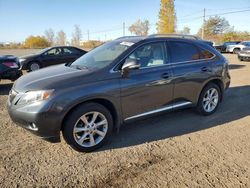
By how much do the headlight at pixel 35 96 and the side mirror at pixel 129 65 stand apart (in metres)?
1.15

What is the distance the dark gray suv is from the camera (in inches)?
137

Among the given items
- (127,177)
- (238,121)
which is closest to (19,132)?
(127,177)

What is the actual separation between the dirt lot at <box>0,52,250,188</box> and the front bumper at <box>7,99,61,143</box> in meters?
0.41

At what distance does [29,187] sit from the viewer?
9.69 ft

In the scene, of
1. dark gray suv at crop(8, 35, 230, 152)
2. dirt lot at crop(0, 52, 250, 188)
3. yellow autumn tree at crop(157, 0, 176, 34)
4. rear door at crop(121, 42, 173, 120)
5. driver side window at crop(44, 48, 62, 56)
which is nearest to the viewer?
dirt lot at crop(0, 52, 250, 188)

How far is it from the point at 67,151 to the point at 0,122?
204 cm

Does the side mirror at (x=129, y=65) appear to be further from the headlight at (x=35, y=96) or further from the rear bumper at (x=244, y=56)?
the rear bumper at (x=244, y=56)

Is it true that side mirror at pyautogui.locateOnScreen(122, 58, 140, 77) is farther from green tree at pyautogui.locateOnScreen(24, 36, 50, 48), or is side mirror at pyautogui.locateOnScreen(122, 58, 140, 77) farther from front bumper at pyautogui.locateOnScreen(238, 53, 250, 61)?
green tree at pyautogui.locateOnScreen(24, 36, 50, 48)

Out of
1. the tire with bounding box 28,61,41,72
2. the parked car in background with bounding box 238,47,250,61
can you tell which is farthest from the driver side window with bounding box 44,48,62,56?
the parked car in background with bounding box 238,47,250,61

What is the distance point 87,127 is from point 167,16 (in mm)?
31042

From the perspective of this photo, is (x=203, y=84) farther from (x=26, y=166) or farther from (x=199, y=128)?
(x=26, y=166)

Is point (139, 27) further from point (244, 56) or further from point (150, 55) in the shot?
point (150, 55)

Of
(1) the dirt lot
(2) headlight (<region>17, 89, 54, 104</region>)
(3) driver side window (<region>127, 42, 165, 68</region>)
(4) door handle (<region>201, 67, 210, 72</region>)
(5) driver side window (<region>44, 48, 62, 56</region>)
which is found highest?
(5) driver side window (<region>44, 48, 62, 56</region>)

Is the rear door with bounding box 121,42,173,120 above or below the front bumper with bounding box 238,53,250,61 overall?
below
